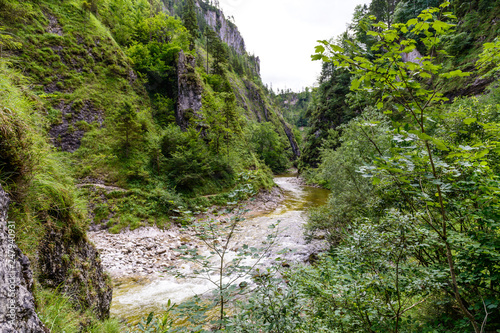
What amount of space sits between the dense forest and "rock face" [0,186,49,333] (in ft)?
0.12

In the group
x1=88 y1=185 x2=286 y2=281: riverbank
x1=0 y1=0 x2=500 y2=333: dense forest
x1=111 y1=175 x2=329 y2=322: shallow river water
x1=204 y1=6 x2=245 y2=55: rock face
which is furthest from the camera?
x1=204 y1=6 x2=245 y2=55: rock face

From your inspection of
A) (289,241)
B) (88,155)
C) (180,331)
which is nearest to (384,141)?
(289,241)

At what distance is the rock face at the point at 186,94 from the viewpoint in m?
20.8

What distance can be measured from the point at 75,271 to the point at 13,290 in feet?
6.62

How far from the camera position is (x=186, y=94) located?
21.5 metres

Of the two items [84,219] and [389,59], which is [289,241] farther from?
[389,59]

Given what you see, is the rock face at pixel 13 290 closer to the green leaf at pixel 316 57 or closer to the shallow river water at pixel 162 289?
the shallow river water at pixel 162 289

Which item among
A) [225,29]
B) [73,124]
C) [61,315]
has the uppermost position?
[225,29]

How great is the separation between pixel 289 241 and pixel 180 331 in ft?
31.0

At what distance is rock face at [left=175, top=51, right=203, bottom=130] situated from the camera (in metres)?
20.8

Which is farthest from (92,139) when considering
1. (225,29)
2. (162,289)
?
(225,29)

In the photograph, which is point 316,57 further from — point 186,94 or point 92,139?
point 186,94

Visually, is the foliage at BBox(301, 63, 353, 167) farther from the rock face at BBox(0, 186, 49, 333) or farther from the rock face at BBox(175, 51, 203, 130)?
the rock face at BBox(0, 186, 49, 333)

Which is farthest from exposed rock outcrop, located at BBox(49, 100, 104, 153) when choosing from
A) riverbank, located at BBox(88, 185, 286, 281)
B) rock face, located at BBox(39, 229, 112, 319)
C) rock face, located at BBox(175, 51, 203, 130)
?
rock face, located at BBox(39, 229, 112, 319)
